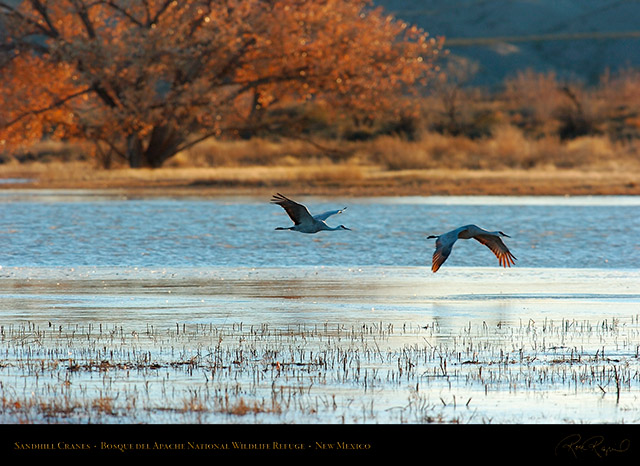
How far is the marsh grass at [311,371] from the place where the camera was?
7.75 meters

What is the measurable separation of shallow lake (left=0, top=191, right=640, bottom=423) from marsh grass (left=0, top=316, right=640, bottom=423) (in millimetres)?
25

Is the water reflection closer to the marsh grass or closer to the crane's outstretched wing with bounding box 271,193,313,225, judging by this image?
the crane's outstretched wing with bounding box 271,193,313,225

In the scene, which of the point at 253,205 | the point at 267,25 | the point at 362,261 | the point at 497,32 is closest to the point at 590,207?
the point at 253,205

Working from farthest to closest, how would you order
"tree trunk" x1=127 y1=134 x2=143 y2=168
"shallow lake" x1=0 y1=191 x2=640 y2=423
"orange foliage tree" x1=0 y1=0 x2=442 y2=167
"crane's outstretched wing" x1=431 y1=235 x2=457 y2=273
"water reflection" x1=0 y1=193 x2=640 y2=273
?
"tree trunk" x1=127 y1=134 x2=143 y2=168 → "orange foliage tree" x1=0 y1=0 x2=442 y2=167 → "water reflection" x1=0 y1=193 x2=640 y2=273 → "crane's outstretched wing" x1=431 y1=235 x2=457 y2=273 → "shallow lake" x1=0 y1=191 x2=640 y2=423

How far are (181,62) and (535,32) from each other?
80.3 m

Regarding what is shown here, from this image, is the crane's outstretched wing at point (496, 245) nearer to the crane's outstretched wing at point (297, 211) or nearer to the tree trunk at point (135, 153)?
the crane's outstretched wing at point (297, 211)

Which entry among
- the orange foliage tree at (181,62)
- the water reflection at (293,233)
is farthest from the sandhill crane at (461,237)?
the orange foliage tree at (181,62)

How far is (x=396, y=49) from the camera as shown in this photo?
39156 mm

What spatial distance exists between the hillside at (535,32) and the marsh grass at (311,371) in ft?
267

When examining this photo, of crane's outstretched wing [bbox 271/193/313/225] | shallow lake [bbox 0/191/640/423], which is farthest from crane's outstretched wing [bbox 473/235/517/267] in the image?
crane's outstretched wing [bbox 271/193/313/225]

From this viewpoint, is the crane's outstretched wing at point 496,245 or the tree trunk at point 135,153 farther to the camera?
the tree trunk at point 135,153

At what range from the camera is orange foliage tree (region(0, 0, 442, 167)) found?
1435 inches

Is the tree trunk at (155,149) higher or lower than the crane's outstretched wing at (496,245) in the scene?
higher

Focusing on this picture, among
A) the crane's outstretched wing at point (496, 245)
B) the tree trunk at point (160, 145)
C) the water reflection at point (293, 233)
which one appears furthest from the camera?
the tree trunk at point (160, 145)
